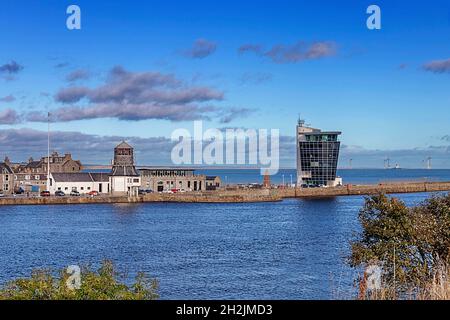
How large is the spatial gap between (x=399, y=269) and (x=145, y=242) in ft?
111

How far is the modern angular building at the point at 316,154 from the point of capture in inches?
4865

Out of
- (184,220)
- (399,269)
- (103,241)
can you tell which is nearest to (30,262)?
(103,241)

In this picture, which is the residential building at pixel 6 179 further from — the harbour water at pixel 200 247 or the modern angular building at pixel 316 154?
the modern angular building at pixel 316 154

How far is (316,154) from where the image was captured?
124 metres

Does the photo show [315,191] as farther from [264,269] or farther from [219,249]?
[264,269]

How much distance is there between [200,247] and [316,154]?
79.4 meters

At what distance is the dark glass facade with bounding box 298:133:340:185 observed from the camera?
405ft

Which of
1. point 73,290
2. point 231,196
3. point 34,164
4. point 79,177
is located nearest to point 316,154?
point 231,196

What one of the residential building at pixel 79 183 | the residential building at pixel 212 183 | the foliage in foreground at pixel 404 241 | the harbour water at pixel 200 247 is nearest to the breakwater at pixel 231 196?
the residential building at pixel 212 183

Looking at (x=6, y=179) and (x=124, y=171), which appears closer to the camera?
(x=124, y=171)

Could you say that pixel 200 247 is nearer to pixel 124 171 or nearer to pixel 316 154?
pixel 124 171

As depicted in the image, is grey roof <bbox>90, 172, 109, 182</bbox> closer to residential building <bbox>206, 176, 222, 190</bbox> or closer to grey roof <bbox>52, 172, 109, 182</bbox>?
grey roof <bbox>52, 172, 109, 182</bbox>

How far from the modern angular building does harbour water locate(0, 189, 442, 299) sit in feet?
117

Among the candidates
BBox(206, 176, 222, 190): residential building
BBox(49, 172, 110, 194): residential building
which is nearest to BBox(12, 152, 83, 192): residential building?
BBox(49, 172, 110, 194): residential building
